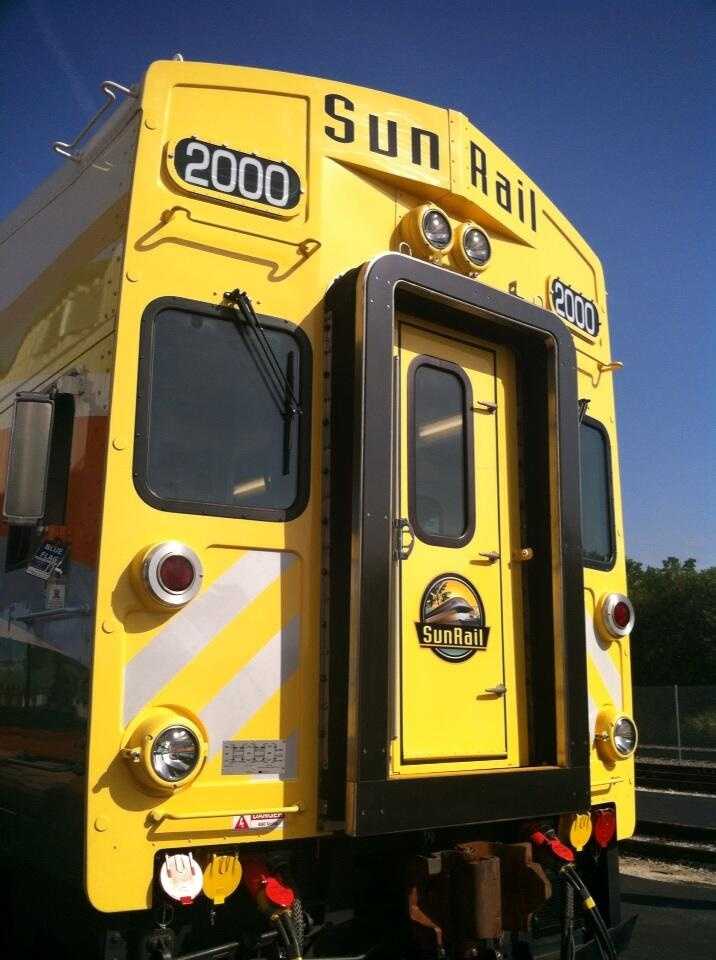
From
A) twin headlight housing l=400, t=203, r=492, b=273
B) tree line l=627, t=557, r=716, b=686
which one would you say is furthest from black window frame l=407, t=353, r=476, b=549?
tree line l=627, t=557, r=716, b=686

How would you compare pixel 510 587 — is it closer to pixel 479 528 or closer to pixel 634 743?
pixel 479 528

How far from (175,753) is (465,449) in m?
1.78

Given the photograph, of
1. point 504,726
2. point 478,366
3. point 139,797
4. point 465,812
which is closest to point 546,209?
point 478,366

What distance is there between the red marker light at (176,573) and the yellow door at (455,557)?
0.86 m

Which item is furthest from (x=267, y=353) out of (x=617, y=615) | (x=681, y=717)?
(x=681, y=717)

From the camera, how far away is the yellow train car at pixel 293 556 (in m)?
2.98

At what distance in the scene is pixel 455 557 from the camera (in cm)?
380

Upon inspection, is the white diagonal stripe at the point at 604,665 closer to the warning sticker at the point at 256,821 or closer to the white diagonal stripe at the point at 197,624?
the white diagonal stripe at the point at 197,624

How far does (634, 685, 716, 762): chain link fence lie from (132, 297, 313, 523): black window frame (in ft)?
55.9

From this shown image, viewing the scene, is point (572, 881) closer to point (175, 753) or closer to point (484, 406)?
point (175, 753)

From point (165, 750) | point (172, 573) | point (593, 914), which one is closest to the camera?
point (165, 750)

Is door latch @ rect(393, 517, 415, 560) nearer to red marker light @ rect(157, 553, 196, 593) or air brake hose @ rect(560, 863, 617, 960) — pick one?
red marker light @ rect(157, 553, 196, 593)

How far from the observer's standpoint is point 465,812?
337cm

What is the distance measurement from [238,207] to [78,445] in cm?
106
